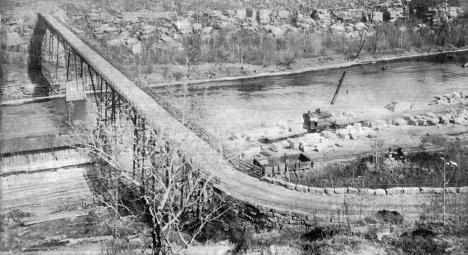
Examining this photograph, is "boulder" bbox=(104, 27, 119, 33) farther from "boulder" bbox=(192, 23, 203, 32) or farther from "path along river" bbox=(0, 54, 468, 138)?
"path along river" bbox=(0, 54, 468, 138)

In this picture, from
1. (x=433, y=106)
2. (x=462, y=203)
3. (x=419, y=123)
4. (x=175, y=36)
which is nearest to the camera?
(x=462, y=203)

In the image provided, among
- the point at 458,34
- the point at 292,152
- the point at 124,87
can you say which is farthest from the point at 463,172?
the point at 458,34

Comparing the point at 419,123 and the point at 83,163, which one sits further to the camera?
the point at 419,123

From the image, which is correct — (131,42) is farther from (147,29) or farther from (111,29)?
(111,29)

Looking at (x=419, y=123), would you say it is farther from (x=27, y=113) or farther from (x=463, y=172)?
(x=27, y=113)

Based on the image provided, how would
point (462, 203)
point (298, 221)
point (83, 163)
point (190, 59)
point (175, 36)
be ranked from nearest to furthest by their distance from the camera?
point (298, 221) → point (462, 203) → point (83, 163) → point (190, 59) → point (175, 36)

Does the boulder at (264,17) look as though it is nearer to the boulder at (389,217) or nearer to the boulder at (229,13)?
the boulder at (229,13)

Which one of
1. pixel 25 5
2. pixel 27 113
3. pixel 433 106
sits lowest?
pixel 27 113
